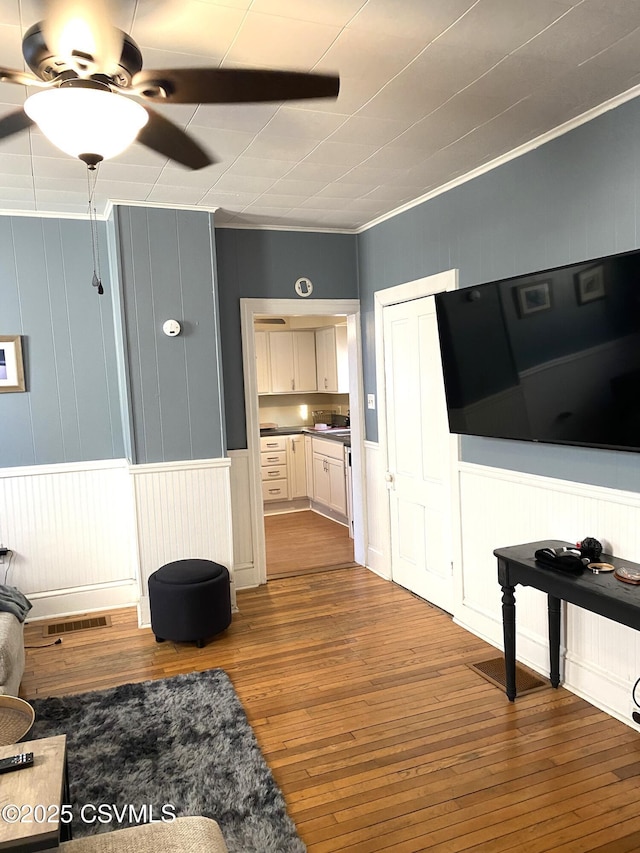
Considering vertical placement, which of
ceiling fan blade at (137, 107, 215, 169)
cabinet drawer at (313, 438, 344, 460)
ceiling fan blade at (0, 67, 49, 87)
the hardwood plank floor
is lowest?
the hardwood plank floor

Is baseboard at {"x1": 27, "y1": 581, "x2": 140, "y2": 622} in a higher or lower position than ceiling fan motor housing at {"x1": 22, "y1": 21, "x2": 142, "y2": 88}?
lower

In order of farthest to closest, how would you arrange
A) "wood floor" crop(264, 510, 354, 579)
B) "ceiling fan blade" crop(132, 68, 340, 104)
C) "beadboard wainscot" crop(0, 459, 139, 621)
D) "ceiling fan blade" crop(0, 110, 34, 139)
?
"wood floor" crop(264, 510, 354, 579) → "beadboard wainscot" crop(0, 459, 139, 621) → "ceiling fan blade" crop(0, 110, 34, 139) → "ceiling fan blade" crop(132, 68, 340, 104)

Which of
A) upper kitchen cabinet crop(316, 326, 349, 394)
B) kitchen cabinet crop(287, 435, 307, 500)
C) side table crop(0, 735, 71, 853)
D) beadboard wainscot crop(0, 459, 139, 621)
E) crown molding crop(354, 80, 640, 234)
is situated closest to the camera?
side table crop(0, 735, 71, 853)

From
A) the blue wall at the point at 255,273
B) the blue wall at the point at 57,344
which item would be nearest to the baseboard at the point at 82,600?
the blue wall at the point at 57,344

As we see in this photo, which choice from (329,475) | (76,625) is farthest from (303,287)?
(76,625)

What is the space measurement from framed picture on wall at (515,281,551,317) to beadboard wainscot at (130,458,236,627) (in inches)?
88.5

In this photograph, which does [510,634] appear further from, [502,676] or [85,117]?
[85,117]

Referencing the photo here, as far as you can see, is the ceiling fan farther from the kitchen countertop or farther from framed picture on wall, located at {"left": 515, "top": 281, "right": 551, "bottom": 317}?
the kitchen countertop

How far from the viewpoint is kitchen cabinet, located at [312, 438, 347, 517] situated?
21.3ft

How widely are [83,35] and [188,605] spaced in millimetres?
2949

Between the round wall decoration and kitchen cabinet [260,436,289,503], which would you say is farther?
kitchen cabinet [260,436,289,503]

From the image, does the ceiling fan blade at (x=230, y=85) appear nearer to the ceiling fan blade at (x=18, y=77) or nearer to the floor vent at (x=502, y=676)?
the ceiling fan blade at (x=18, y=77)

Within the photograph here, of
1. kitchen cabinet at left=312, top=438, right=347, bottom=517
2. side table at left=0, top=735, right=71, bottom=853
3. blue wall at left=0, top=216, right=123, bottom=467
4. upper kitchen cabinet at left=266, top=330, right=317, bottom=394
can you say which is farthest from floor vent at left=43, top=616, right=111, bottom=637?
upper kitchen cabinet at left=266, top=330, right=317, bottom=394

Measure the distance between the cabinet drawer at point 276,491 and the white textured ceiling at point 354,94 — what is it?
12.7 feet
